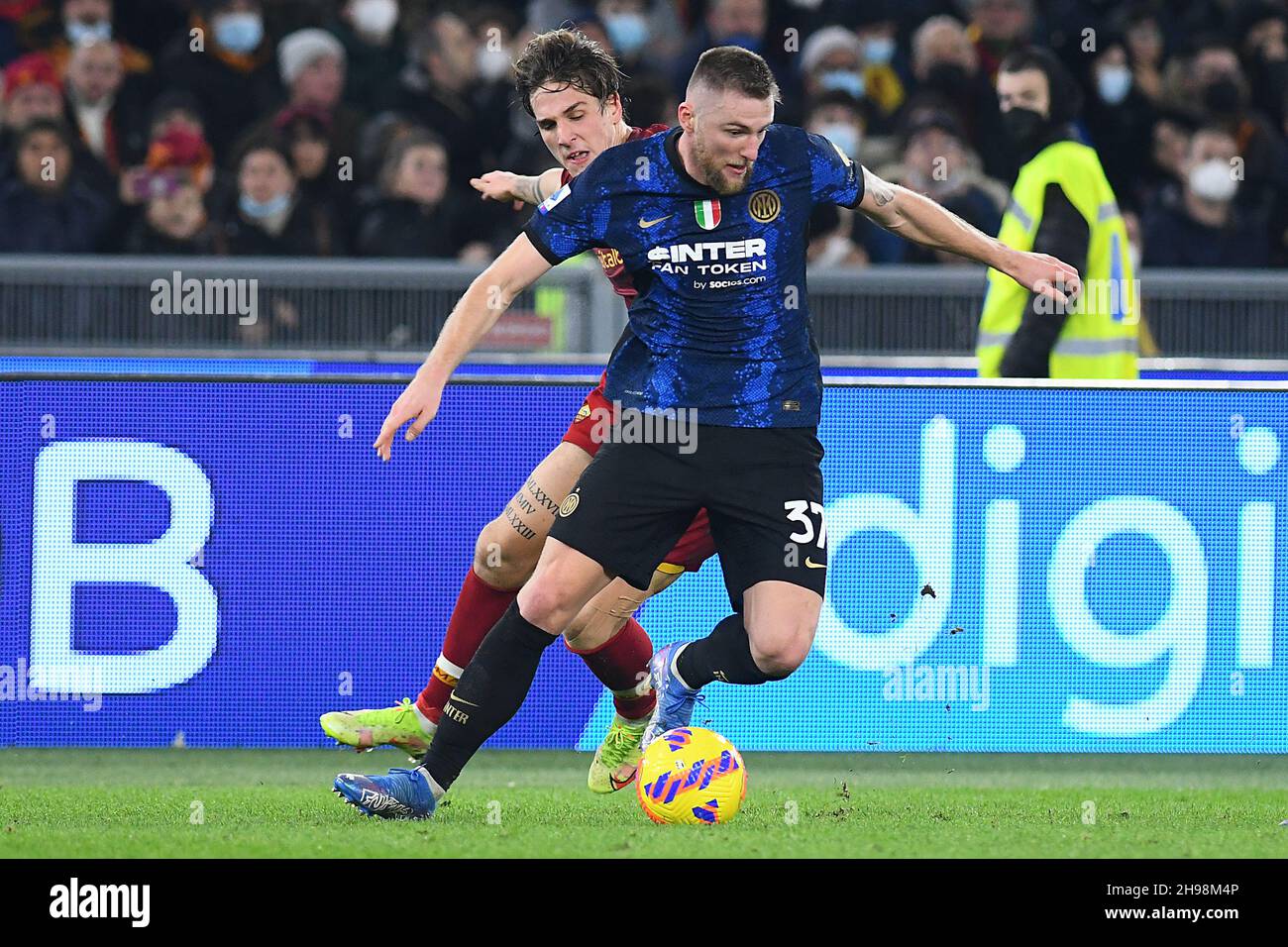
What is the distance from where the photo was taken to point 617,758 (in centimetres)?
643

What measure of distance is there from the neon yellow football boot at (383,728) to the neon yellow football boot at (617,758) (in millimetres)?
517

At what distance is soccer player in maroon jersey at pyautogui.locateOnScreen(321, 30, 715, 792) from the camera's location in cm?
624

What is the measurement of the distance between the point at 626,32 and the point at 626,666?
5.84m

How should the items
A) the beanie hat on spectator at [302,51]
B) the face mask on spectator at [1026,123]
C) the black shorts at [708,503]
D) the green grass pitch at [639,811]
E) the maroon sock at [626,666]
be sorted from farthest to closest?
1. the beanie hat on spectator at [302,51]
2. the face mask on spectator at [1026,123]
3. the maroon sock at [626,666]
4. the black shorts at [708,503]
5. the green grass pitch at [639,811]

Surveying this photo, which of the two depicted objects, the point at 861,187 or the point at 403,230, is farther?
the point at 403,230

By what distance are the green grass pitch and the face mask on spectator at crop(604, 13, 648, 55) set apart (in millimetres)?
5238


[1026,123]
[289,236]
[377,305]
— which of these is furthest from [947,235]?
[289,236]

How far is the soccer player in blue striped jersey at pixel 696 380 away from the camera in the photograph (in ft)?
18.4

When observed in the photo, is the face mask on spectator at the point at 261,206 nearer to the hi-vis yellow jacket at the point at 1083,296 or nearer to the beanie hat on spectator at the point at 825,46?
the beanie hat on spectator at the point at 825,46

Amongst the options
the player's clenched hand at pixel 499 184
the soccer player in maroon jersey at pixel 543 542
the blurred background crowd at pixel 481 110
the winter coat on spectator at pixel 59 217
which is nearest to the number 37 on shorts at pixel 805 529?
the soccer player in maroon jersey at pixel 543 542

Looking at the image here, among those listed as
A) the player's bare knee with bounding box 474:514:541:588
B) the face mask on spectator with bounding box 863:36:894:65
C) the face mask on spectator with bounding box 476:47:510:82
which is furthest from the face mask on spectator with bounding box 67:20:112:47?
the player's bare knee with bounding box 474:514:541:588

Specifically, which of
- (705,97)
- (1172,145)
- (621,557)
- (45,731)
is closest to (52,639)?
(45,731)

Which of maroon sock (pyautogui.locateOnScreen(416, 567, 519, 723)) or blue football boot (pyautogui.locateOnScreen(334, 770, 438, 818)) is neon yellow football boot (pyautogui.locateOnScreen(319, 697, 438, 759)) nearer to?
maroon sock (pyautogui.locateOnScreen(416, 567, 519, 723))

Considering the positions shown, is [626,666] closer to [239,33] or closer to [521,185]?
[521,185]
